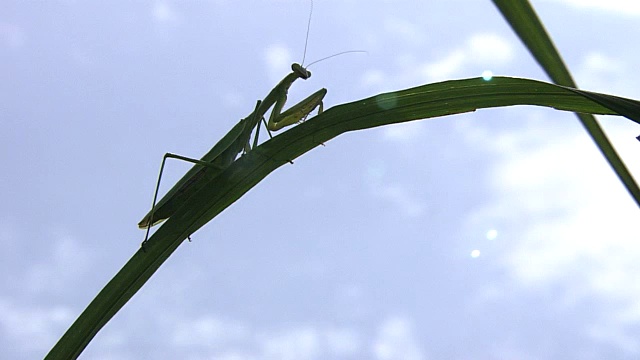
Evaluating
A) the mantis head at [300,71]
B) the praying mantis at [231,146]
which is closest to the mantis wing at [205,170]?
the praying mantis at [231,146]

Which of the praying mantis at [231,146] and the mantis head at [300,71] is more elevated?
the mantis head at [300,71]

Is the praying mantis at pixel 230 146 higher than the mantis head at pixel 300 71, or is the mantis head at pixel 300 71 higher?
the mantis head at pixel 300 71

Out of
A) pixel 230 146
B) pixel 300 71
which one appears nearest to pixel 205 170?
pixel 230 146

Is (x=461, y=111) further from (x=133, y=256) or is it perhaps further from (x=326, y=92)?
(x=326, y=92)

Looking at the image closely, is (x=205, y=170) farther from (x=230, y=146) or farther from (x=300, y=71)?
(x=300, y=71)

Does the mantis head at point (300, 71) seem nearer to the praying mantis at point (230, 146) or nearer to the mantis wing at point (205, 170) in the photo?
the praying mantis at point (230, 146)

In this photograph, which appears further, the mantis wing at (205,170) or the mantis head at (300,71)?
the mantis head at (300,71)

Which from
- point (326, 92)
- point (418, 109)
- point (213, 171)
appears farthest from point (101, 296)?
point (326, 92)

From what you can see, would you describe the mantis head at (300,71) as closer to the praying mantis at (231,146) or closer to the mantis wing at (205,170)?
the praying mantis at (231,146)

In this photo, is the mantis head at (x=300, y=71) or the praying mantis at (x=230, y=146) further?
the mantis head at (x=300, y=71)
